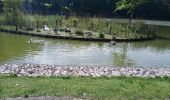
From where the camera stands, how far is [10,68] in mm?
15180

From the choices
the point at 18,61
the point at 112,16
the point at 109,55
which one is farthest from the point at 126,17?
the point at 18,61

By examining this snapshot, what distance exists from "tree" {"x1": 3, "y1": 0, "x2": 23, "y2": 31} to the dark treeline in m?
26.6

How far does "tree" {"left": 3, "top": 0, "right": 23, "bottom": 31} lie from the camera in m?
38.4

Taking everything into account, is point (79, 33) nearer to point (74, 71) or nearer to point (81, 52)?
point (81, 52)

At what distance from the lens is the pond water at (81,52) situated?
20.6 meters

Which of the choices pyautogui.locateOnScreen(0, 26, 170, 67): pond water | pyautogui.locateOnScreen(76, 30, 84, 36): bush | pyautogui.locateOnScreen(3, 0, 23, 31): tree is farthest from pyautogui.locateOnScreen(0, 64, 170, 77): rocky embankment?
pyautogui.locateOnScreen(3, 0, 23, 31): tree

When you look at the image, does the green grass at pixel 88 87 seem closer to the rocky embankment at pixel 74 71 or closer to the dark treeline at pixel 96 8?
the rocky embankment at pixel 74 71

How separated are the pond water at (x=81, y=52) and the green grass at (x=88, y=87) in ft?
23.3

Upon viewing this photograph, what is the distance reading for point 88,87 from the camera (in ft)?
37.0

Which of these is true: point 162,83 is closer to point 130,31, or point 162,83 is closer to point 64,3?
point 130,31

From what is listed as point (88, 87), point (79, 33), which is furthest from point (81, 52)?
point (88, 87)

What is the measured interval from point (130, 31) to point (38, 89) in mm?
25372

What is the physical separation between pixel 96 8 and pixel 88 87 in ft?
195

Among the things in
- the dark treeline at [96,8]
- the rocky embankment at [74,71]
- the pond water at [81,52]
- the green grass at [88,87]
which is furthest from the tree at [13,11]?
the dark treeline at [96,8]
